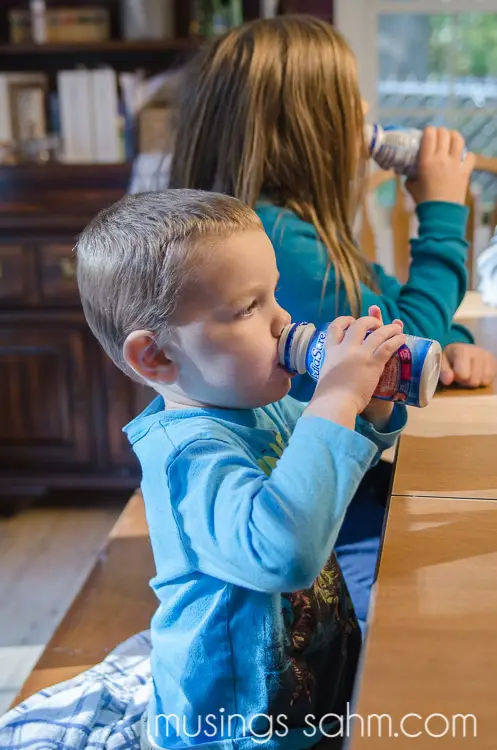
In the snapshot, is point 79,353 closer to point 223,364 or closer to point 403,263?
point 403,263

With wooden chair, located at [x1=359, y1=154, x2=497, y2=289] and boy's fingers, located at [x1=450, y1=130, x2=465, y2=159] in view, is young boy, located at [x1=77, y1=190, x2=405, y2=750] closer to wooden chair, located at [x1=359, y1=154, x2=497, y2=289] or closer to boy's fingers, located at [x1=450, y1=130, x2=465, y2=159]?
boy's fingers, located at [x1=450, y1=130, x2=465, y2=159]

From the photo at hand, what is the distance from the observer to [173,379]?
77 centimetres

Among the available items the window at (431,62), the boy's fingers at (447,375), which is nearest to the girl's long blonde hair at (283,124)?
the boy's fingers at (447,375)

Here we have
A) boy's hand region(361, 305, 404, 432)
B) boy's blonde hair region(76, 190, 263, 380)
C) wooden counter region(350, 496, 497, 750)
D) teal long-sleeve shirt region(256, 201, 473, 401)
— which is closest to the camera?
wooden counter region(350, 496, 497, 750)

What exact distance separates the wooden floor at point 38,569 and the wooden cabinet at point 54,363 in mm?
120

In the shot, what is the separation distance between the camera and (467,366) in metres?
1.08

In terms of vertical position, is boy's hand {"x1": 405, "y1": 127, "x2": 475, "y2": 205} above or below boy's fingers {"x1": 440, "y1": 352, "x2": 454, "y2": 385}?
above

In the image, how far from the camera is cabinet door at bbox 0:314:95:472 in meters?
2.60

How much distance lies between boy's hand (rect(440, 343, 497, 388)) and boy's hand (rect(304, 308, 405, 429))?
0.40 meters

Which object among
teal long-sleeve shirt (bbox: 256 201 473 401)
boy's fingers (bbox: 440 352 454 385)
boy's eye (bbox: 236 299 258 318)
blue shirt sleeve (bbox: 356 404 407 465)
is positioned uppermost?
boy's eye (bbox: 236 299 258 318)

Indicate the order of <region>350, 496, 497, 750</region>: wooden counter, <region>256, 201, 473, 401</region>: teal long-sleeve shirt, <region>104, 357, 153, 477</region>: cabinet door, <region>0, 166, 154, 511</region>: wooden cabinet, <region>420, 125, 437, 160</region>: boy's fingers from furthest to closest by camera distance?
<region>104, 357, 153, 477</region>: cabinet door, <region>0, 166, 154, 511</region>: wooden cabinet, <region>420, 125, 437, 160</region>: boy's fingers, <region>256, 201, 473, 401</region>: teal long-sleeve shirt, <region>350, 496, 497, 750</region>: wooden counter

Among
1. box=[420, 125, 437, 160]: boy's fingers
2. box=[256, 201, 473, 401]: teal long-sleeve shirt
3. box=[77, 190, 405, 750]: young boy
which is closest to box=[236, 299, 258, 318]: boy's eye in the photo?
box=[77, 190, 405, 750]: young boy

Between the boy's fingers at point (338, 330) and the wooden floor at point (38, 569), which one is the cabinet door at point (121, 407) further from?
the boy's fingers at point (338, 330)

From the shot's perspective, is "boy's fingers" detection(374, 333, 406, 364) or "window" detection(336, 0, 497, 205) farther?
"window" detection(336, 0, 497, 205)
